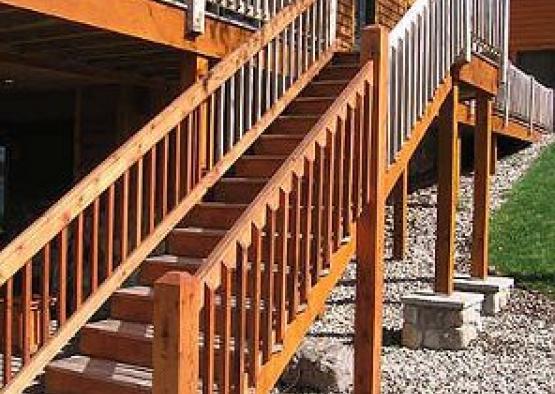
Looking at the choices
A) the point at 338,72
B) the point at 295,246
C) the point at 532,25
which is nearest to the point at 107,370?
the point at 295,246

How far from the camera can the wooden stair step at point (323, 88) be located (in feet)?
23.1

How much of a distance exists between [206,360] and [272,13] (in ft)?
14.9

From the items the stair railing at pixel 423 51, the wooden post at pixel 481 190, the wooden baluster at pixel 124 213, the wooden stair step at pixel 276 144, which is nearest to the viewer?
the wooden baluster at pixel 124 213

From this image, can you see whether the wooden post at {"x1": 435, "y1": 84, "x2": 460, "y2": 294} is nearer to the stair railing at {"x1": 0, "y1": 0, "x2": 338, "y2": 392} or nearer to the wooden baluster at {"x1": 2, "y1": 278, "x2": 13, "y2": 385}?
the stair railing at {"x1": 0, "y1": 0, "x2": 338, "y2": 392}

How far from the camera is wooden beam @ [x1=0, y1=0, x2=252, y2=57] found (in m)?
5.40

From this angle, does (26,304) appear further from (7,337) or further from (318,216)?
(318,216)

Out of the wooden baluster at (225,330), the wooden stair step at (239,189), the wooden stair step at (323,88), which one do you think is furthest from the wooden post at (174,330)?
the wooden stair step at (323,88)

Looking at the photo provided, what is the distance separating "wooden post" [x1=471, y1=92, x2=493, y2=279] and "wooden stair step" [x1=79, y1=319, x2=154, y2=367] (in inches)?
244

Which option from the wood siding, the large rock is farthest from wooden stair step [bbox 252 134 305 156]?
the wood siding

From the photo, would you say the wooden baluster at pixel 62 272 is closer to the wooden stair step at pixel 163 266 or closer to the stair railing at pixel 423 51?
the wooden stair step at pixel 163 266

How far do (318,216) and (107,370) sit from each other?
1.59 meters

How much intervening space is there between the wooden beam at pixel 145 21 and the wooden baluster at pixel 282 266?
2.15 metres


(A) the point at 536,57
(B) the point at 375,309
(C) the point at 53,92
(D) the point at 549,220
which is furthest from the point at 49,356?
(A) the point at 536,57

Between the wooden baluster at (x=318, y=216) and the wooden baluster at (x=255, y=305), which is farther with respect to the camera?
the wooden baluster at (x=318, y=216)
